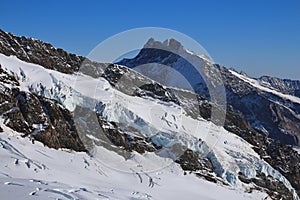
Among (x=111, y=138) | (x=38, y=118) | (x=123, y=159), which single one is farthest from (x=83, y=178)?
(x=111, y=138)

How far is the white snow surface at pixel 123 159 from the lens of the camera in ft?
131

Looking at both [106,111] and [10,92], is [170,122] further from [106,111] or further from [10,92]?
[10,92]

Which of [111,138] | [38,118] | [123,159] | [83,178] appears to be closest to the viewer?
[83,178]

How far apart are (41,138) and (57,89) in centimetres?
1141

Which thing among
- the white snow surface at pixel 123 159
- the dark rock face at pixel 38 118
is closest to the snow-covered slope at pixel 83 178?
the white snow surface at pixel 123 159

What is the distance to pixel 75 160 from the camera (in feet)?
167

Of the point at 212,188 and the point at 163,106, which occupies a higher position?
the point at 163,106

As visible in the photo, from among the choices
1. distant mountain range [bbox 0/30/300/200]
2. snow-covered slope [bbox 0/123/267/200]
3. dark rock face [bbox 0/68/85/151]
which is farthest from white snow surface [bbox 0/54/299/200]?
dark rock face [bbox 0/68/85/151]

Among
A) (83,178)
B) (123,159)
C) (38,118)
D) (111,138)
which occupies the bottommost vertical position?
(83,178)

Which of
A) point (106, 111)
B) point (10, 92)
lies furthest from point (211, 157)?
point (10, 92)

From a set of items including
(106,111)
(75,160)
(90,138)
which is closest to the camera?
(75,160)

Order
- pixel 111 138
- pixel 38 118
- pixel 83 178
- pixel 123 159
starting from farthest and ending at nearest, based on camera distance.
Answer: pixel 111 138 < pixel 123 159 < pixel 38 118 < pixel 83 178

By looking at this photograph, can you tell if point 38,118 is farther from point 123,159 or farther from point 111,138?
point 123,159

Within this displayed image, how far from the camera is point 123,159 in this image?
60969 mm
